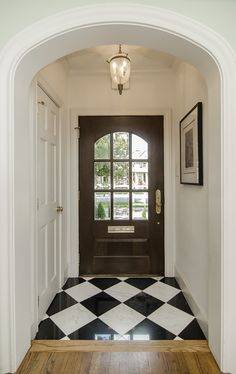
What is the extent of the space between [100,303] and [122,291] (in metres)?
0.31

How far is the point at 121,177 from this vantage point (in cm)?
286

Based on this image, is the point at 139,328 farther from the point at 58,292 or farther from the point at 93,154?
the point at 93,154

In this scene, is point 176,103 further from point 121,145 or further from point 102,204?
point 102,204

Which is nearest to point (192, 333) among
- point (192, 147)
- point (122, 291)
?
point (122, 291)

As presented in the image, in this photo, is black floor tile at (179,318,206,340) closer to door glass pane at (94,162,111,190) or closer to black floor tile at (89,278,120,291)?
black floor tile at (89,278,120,291)

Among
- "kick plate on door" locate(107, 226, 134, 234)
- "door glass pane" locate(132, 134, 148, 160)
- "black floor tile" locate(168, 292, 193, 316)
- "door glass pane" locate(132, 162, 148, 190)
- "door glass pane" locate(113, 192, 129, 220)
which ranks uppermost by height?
"door glass pane" locate(132, 134, 148, 160)

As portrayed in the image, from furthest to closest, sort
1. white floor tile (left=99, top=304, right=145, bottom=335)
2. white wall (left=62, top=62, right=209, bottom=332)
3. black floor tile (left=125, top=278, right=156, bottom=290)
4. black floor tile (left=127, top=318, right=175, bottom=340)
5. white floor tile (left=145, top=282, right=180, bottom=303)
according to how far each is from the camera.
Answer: black floor tile (left=125, top=278, right=156, bottom=290), white floor tile (left=145, top=282, right=180, bottom=303), white wall (left=62, top=62, right=209, bottom=332), white floor tile (left=99, top=304, right=145, bottom=335), black floor tile (left=127, top=318, right=175, bottom=340)

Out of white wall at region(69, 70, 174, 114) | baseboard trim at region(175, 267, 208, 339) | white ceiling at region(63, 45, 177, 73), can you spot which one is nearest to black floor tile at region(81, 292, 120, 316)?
baseboard trim at region(175, 267, 208, 339)

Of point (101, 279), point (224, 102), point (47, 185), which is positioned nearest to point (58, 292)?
point (101, 279)

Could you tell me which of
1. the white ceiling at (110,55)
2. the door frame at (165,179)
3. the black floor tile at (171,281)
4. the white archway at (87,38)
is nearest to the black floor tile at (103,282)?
the door frame at (165,179)

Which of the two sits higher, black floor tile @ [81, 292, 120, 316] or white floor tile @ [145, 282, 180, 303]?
white floor tile @ [145, 282, 180, 303]

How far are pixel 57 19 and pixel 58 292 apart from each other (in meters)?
2.34

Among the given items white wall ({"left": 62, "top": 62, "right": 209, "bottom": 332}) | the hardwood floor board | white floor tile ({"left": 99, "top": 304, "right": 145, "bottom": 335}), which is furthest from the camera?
white wall ({"left": 62, "top": 62, "right": 209, "bottom": 332})

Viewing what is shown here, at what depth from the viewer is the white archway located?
4.43ft
